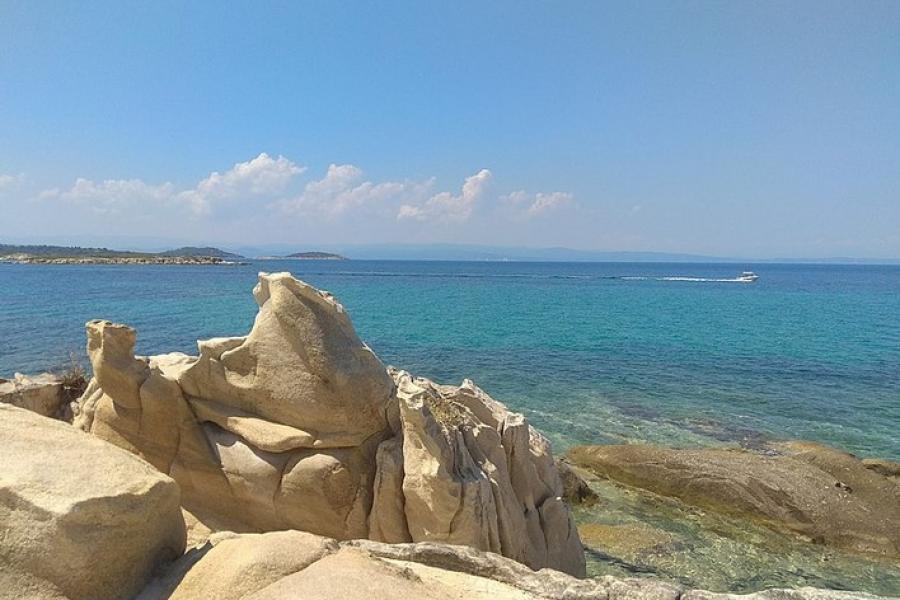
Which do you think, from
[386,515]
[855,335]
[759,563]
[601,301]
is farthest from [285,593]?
[601,301]

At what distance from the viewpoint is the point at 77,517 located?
4.02 m

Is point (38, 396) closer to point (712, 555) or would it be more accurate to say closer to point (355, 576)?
point (355, 576)

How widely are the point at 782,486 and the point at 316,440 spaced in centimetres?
1250

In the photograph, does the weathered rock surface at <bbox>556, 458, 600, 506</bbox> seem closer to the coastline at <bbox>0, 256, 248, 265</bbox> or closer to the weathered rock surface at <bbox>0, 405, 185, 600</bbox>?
the weathered rock surface at <bbox>0, 405, 185, 600</bbox>

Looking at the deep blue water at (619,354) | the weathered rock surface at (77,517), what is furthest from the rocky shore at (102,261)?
the weathered rock surface at (77,517)

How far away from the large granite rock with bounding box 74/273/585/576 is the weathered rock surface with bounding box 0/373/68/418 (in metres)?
4.42

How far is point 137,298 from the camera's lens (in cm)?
6084

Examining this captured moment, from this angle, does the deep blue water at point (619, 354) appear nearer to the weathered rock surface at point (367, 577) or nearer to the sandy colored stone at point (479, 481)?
the sandy colored stone at point (479, 481)

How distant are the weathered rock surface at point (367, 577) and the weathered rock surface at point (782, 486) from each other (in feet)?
34.2

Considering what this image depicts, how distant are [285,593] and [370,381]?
381cm

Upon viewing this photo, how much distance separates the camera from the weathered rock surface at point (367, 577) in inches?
163

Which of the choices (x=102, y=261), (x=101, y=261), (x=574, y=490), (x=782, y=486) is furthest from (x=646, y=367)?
(x=101, y=261)

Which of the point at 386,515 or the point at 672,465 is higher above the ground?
the point at 386,515

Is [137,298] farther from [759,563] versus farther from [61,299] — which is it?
[759,563]
